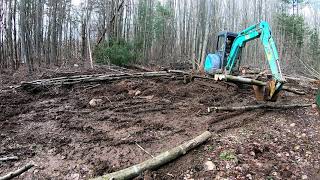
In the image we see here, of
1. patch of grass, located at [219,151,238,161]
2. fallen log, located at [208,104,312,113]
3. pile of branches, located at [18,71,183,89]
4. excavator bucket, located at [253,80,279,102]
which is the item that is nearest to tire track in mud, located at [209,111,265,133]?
fallen log, located at [208,104,312,113]

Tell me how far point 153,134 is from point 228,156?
1.49 meters

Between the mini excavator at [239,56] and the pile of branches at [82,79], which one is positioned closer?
the mini excavator at [239,56]

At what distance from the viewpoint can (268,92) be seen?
6.24m

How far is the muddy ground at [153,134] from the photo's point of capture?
3.85 m

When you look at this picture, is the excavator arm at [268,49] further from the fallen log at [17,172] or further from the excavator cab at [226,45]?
the fallen log at [17,172]

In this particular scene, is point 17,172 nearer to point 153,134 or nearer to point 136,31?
point 153,134

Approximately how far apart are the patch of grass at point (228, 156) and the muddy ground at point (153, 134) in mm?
14

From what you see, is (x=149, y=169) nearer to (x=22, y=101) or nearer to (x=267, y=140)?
(x=267, y=140)

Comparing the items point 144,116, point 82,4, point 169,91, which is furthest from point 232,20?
point 144,116

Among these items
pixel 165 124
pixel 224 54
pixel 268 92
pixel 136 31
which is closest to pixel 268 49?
pixel 268 92

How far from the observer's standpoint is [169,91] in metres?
8.44

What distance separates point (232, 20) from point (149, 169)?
3078 cm

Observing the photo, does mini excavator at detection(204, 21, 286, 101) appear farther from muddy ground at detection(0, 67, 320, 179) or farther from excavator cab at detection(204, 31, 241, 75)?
muddy ground at detection(0, 67, 320, 179)

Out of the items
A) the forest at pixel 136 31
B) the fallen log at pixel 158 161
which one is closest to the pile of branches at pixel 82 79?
the forest at pixel 136 31
